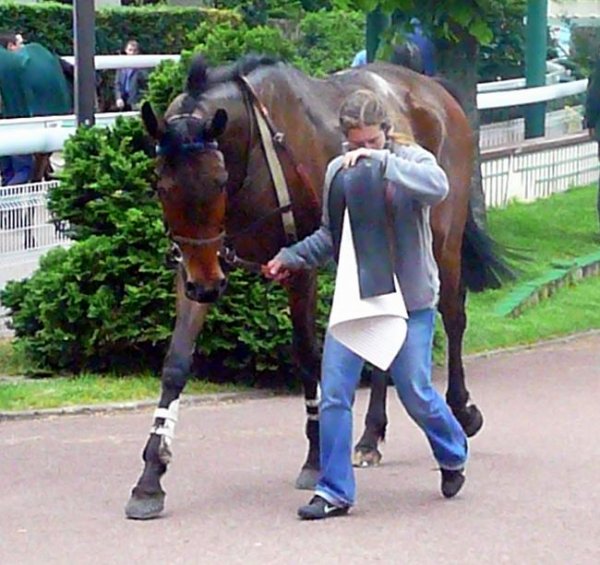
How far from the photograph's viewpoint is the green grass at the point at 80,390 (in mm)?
9727

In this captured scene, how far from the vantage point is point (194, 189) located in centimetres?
699

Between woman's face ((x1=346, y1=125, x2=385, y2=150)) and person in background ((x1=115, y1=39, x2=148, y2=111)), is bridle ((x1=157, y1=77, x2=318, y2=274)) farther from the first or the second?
person in background ((x1=115, y1=39, x2=148, y2=111))

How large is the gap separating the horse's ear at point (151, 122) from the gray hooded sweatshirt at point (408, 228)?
0.74 meters

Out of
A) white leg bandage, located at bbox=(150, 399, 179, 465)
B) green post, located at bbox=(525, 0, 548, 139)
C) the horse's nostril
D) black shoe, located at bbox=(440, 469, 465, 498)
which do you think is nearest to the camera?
the horse's nostril

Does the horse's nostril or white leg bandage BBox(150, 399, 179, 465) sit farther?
white leg bandage BBox(150, 399, 179, 465)

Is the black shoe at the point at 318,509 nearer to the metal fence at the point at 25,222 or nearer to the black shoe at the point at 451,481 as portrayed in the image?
the black shoe at the point at 451,481

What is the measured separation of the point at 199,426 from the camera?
30.9 feet

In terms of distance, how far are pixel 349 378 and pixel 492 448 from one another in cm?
200

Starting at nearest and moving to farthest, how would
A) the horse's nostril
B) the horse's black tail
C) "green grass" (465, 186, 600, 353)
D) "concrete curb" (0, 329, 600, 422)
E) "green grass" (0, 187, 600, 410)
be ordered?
1. the horse's nostril
2. "concrete curb" (0, 329, 600, 422)
3. "green grass" (0, 187, 600, 410)
4. the horse's black tail
5. "green grass" (465, 186, 600, 353)

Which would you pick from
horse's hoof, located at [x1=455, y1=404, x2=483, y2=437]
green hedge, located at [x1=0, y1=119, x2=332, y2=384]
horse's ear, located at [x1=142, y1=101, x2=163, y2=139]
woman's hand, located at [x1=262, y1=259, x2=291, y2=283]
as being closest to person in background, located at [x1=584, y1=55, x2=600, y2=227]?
green hedge, located at [x1=0, y1=119, x2=332, y2=384]

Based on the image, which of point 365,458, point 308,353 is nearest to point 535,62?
point 365,458

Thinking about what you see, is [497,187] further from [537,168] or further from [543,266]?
[543,266]

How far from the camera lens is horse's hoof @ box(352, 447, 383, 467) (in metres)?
8.39

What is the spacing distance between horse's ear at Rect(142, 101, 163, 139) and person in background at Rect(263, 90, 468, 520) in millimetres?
736
